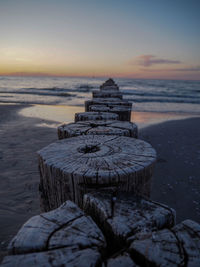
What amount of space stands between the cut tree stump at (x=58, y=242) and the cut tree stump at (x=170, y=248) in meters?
0.16

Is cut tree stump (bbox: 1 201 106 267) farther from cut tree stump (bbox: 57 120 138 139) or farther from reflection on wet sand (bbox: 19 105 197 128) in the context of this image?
reflection on wet sand (bbox: 19 105 197 128)

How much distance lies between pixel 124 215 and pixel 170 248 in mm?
277

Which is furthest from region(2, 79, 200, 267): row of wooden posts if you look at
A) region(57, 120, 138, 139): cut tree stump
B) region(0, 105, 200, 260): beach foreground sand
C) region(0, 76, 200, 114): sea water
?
region(0, 76, 200, 114): sea water

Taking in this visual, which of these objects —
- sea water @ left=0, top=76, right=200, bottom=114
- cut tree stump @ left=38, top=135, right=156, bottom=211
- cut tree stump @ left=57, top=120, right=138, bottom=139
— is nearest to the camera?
cut tree stump @ left=38, top=135, right=156, bottom=211

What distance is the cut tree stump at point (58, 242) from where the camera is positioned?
2.33ft

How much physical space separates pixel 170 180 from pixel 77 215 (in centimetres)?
381

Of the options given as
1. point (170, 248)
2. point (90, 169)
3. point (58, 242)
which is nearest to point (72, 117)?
point (90, 169)

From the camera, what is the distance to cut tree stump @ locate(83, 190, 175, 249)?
0.90m

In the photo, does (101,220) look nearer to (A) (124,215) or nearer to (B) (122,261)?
(A) (124,215)

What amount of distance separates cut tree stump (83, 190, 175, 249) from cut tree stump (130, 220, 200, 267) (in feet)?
0.21

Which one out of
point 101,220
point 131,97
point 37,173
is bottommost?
point 37,173

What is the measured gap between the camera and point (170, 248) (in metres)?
0.75

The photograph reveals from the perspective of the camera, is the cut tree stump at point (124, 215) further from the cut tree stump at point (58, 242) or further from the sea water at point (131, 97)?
the sea water at point (131, 97)

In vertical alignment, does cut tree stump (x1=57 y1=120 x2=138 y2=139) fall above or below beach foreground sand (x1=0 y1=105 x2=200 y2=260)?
above
